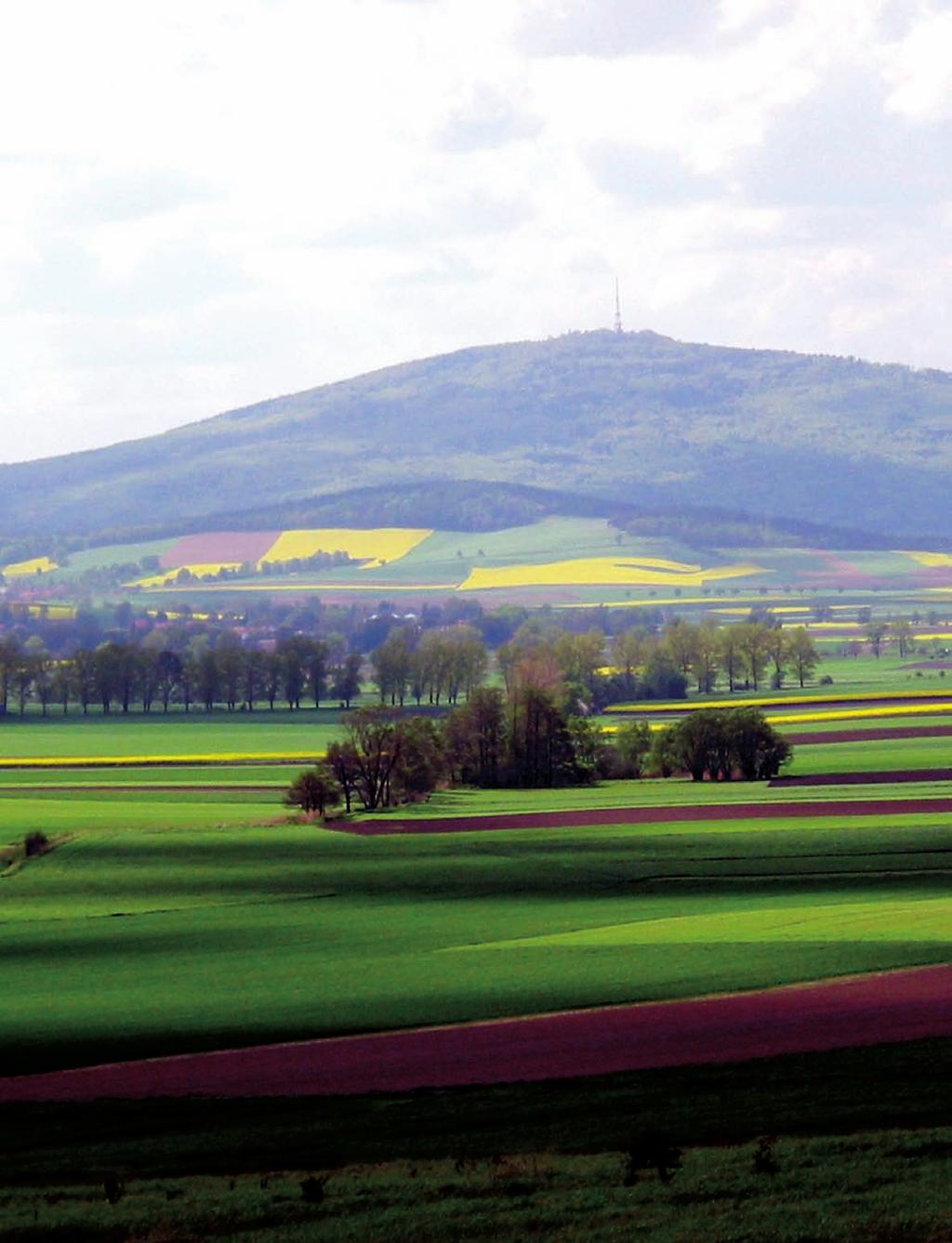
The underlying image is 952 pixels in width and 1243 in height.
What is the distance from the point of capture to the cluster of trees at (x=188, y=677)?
150 m

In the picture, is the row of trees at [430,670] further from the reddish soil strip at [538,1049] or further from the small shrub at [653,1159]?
the small shrub at [653,1159]

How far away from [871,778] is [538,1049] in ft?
174

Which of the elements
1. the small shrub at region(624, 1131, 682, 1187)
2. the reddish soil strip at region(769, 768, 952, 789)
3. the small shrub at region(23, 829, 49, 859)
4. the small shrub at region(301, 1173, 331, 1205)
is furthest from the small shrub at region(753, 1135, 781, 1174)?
the reddish soil strip at region(769, 768, 952, 789)

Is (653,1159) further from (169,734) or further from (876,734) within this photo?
(169,734)

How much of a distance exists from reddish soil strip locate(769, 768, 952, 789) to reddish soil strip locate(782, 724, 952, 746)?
15681 mm

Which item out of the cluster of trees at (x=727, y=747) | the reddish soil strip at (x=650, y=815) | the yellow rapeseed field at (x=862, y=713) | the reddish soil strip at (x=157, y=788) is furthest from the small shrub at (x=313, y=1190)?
the yellow rapeseed field at (x=862, y=713)

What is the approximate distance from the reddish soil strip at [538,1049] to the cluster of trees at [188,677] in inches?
4366

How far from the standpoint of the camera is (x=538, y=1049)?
36156 mm

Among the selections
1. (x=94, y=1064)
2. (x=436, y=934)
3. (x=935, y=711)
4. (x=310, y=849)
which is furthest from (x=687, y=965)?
(x=935, y=711)

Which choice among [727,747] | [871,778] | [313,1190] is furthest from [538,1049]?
[727,747]

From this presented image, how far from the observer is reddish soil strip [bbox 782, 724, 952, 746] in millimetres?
105125

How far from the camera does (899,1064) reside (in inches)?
1313

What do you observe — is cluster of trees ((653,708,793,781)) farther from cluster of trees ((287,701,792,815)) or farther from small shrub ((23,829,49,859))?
small shrub ((23,829,49,859))

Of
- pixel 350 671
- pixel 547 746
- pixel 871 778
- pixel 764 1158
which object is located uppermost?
pixel 350 671
